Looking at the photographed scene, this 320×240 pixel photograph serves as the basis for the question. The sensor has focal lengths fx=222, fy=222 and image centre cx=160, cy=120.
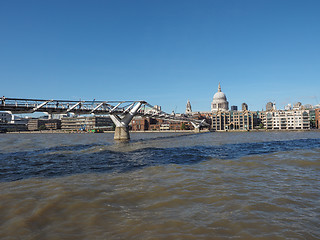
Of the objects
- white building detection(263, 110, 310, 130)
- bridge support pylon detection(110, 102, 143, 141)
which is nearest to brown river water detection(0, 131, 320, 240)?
bridge support pylon detection(110, 102, 143, 141)

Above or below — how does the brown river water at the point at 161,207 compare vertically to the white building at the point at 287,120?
below

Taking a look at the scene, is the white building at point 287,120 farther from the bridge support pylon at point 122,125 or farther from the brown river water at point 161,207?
the brown river water at point 161,207

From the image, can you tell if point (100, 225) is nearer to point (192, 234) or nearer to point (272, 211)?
point (192, 234)

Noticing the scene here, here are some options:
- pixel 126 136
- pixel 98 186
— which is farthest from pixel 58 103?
pixel 98 186

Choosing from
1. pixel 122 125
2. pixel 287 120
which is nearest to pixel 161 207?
pixel 122 125

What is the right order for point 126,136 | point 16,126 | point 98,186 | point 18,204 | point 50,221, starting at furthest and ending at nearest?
point 16,126 → point 126,136 → point 98,186 → point 18,204 → point 50,221

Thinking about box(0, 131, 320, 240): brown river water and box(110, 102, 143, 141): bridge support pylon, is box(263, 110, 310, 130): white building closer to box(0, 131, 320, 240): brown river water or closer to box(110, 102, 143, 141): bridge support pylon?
box(110, 102, 143, 141): bridge support pylon

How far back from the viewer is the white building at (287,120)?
435ft

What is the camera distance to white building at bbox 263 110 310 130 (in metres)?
133

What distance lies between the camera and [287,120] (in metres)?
137

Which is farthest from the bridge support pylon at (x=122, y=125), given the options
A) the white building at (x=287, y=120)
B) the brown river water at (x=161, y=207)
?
the white building at (x=287, y=120)

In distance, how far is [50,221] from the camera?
633 centimetres

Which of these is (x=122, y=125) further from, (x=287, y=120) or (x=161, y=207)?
(x=287, y=120)

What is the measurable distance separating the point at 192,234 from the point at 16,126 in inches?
8270
